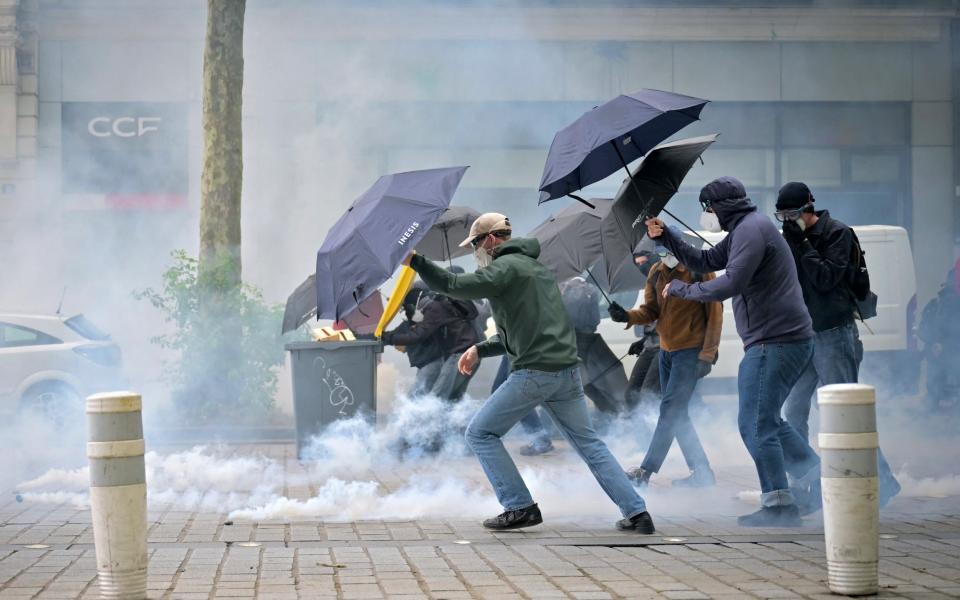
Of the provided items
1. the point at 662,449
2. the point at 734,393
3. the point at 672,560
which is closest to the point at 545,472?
the point at 662,449

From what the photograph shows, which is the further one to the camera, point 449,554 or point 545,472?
point 545,472

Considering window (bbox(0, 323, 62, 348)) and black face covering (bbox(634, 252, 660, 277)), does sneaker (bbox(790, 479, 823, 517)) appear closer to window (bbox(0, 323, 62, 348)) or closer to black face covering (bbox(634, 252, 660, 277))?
black face covering (bbox(634, 252, 660, 277))

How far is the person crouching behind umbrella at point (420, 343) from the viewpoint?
970cm

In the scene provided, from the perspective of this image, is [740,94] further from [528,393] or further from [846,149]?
[528,393]

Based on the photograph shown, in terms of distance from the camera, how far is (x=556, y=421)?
6.28 m

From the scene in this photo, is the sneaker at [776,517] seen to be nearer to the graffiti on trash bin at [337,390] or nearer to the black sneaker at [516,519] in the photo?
the black sneaker at [516,519]

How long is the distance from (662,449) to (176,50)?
36.9 feet

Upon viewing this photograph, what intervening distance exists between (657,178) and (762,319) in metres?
1.11

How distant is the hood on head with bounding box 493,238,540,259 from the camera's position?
6.23m

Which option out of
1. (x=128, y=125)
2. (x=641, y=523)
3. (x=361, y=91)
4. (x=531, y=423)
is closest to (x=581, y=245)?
(x=531, y=423)

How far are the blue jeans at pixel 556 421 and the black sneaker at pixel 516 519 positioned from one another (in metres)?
0.03

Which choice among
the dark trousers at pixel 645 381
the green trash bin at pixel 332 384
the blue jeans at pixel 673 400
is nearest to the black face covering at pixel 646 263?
the dark trousers at pixel 645 381

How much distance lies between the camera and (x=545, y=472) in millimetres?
8492

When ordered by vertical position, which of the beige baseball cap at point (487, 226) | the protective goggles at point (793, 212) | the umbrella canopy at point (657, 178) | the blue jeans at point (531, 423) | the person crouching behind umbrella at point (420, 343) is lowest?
the blue jeans at point (531, 423)
